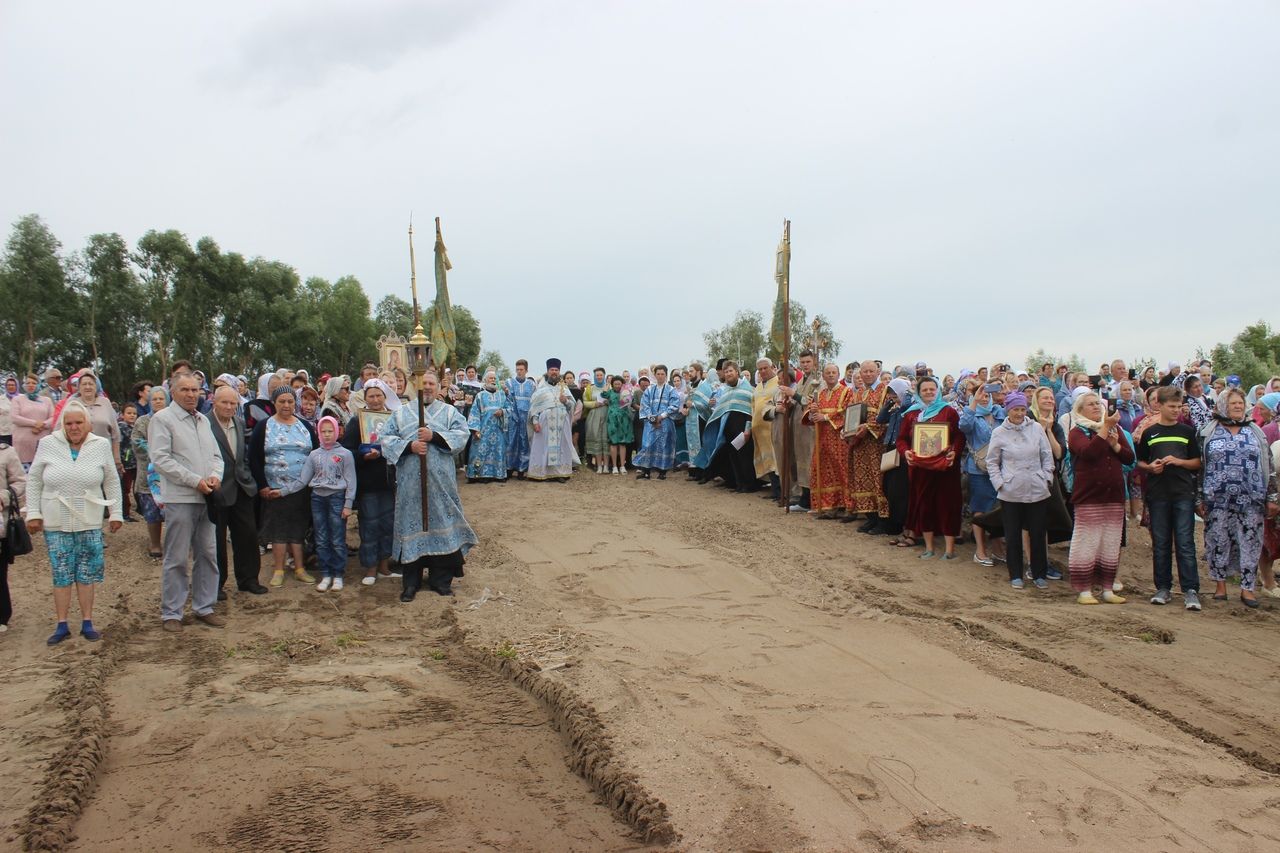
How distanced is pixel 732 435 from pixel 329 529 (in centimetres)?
677

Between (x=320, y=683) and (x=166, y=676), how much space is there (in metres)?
1.13

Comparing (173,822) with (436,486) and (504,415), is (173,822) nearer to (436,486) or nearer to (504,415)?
(436,486)

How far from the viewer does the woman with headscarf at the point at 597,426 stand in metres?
15.8

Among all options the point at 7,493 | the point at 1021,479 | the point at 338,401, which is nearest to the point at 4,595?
the point at 7,493

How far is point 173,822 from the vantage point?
4.07 metres

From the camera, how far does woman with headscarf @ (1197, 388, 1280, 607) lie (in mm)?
7738

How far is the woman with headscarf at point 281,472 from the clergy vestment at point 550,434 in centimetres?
Answer: 625

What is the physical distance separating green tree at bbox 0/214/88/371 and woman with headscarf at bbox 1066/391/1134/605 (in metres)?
34.0

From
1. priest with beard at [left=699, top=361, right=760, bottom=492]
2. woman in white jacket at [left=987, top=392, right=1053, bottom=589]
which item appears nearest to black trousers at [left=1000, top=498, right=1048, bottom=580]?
woman in white jacket at [left=987, top=392, right=1053, bottom=589]

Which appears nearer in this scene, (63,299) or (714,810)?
(714,810)

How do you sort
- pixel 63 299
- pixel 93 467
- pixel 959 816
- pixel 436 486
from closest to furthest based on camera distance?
1. pixel 959 816
2. pixel 93 467
3. pixel 436 486
4. pixel 63 299

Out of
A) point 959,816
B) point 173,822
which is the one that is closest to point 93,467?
point 173,822

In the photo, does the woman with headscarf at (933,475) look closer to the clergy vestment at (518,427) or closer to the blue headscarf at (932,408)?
the blue headscarf at (932,408)

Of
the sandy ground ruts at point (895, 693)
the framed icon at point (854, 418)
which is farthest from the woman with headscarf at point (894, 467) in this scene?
the sandy ground ruts at point (895, 693)
